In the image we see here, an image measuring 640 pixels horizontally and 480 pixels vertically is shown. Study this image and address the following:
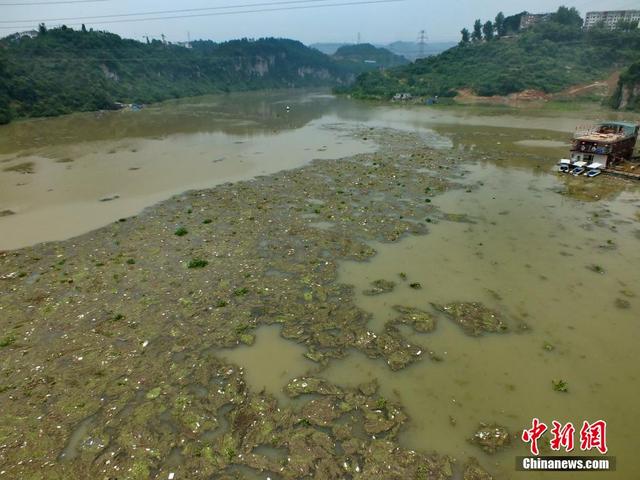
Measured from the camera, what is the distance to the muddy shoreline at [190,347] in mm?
9922

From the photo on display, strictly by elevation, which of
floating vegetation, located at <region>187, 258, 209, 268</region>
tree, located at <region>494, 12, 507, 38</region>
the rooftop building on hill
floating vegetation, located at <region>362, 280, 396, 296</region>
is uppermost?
the rooftop building on hill

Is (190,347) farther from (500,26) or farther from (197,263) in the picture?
(500,26)

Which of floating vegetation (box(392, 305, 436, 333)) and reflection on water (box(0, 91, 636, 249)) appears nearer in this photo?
floating vegetation (box(392, 305, 436, 333))

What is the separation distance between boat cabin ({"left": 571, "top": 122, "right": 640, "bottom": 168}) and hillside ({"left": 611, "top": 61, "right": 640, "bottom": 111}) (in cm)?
5005

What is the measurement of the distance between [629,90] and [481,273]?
84906mm

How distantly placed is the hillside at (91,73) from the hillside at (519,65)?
75160 mm

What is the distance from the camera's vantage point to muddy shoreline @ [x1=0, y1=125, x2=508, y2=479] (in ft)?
32.6

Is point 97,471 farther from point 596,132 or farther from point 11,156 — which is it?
point 11,156

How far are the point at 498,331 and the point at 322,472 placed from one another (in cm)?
872

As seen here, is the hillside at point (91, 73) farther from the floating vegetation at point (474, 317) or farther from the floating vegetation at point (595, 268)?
the floating vegetation at point (595, 268)

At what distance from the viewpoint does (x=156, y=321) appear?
49.7 feet

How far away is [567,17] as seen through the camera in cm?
15162

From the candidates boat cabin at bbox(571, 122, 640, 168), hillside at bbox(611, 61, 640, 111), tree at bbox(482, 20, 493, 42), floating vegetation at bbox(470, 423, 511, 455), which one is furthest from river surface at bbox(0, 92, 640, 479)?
tree at bbox(482, 20, 493, 42)

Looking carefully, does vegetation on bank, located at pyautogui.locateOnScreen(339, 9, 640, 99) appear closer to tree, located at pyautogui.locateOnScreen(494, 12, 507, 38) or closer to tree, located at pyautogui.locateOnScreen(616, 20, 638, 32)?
tree, located at pyautogui.locateOnScreen(616, 20, 638, 32)
